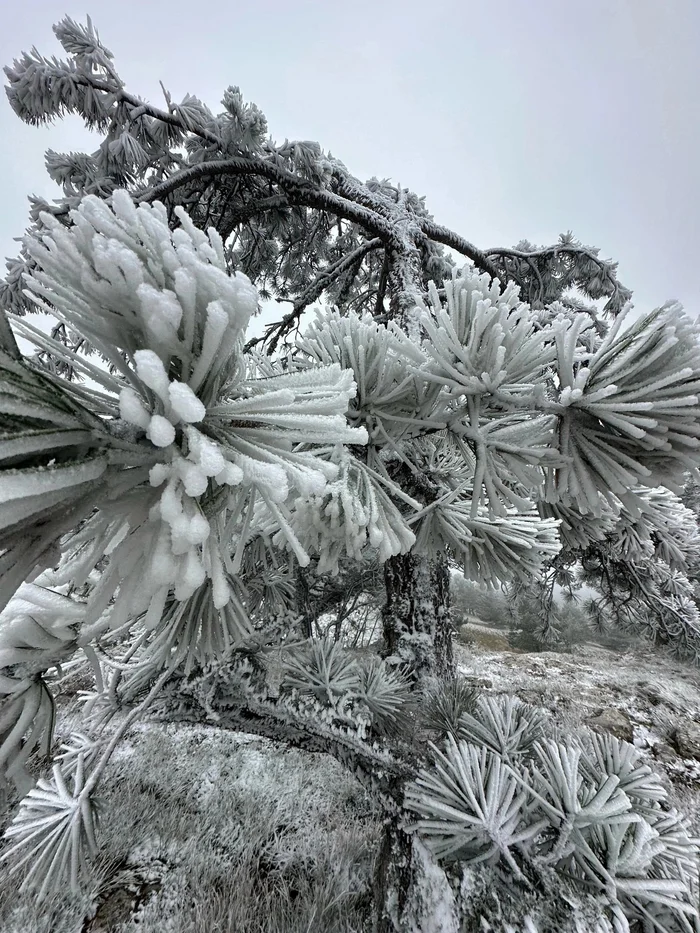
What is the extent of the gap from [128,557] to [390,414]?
0.45 m

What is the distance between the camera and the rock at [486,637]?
5.74m

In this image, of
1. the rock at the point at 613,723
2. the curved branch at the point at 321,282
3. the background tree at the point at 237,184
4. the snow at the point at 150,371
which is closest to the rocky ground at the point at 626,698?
the rock at the point at 613,723

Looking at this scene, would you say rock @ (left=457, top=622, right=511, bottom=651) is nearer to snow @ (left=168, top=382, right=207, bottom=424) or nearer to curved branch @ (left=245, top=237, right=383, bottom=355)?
curved branch @ (left=245, top=237, right=383, bottom=355)

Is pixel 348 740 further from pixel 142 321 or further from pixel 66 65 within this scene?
pixel 66 65

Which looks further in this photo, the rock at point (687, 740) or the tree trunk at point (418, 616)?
the rock at point (687, 740)

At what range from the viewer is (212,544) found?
1.09 ft

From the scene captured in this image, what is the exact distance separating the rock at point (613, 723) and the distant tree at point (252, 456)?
1453mm

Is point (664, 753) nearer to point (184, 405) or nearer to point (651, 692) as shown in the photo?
point (651, 692)

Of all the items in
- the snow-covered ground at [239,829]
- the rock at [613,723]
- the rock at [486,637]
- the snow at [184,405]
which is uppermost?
the snow at [184,405]

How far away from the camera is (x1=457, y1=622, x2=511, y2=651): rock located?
18.8ft

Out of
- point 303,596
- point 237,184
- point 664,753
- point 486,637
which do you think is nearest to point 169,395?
point 237,184

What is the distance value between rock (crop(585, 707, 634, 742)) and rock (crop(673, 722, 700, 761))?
210mm

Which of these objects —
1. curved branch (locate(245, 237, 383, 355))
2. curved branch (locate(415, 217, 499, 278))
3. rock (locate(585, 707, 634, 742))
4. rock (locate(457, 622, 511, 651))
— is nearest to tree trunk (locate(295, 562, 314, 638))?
curved branch (locate(245, 237, 383, 355))

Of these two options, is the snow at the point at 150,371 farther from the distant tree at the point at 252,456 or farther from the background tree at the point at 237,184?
the background tree at the point at 237,184
